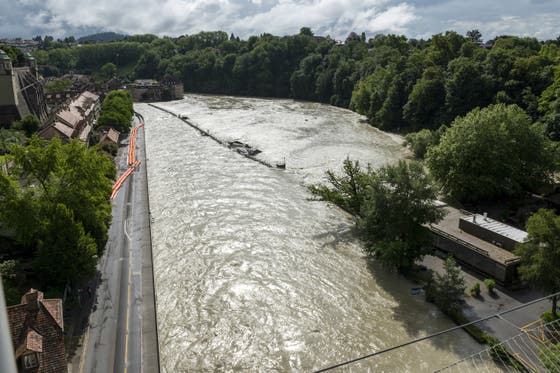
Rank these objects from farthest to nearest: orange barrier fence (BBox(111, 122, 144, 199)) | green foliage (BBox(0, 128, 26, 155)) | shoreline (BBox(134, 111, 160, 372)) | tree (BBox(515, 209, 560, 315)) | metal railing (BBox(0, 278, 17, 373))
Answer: orange barrier fence (BBox(111, 122, 144, 199)) → green foliage (BBox(0, 128, 26, 155)) → tree (BBox(515, 209, 560, 315)) → shoreline (BBox(134, 111, 160, 372)) → metal railing (BBox(0, 278, 17, 373))

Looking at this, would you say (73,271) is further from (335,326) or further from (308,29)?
(308,29)

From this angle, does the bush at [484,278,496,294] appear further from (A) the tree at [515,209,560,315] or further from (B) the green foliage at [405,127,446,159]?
(B) the green foliage at [405,127,446,159]

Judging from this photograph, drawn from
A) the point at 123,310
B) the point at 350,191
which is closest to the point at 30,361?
the point at 123,310

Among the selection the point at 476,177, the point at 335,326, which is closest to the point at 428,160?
the point at 476,177

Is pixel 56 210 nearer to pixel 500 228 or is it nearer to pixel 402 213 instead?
pixel 402 213

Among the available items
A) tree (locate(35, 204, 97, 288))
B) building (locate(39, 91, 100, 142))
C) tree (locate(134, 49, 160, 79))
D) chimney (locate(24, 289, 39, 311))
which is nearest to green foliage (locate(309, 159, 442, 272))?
tree (locate(35, 204, 97, 288))

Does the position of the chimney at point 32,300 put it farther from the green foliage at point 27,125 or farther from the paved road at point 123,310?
the green foliage at point 27,125
